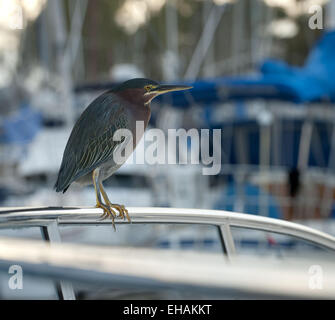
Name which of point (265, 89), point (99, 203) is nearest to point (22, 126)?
point (265, 89)

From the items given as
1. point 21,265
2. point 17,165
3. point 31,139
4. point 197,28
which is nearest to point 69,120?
point 31,139

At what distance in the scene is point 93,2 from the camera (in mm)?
5949

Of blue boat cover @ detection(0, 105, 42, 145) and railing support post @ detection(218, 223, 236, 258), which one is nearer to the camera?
railing support post @ detection(218, 223, 236, 258)

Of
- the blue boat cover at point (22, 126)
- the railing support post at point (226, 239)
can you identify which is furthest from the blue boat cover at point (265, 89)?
the railing support post at point (226, 239)

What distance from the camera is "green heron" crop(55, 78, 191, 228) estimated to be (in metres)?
1.19

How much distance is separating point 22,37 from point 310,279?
616 cm

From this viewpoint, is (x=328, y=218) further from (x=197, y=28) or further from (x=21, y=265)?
(x=21, y=265)

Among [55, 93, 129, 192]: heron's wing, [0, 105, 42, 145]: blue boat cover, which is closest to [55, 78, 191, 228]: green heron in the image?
[55, 93, 129, 192]: heron's wing

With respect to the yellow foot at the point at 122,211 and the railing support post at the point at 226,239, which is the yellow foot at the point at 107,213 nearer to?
the yellow foot at the point at 122,211

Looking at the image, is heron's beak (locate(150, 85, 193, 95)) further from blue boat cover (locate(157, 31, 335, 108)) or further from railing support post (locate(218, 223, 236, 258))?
blue boat cover (locate(157, 31, 335, 108))

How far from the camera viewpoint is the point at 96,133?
1203mm

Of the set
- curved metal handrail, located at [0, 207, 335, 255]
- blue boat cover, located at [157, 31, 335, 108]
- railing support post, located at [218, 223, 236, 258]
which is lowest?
railing support post, located at [218, 223, 236, 258]

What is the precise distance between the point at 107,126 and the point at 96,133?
0.10 ft

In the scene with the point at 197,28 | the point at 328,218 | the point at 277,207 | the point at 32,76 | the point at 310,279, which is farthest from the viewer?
the point at 197,28
